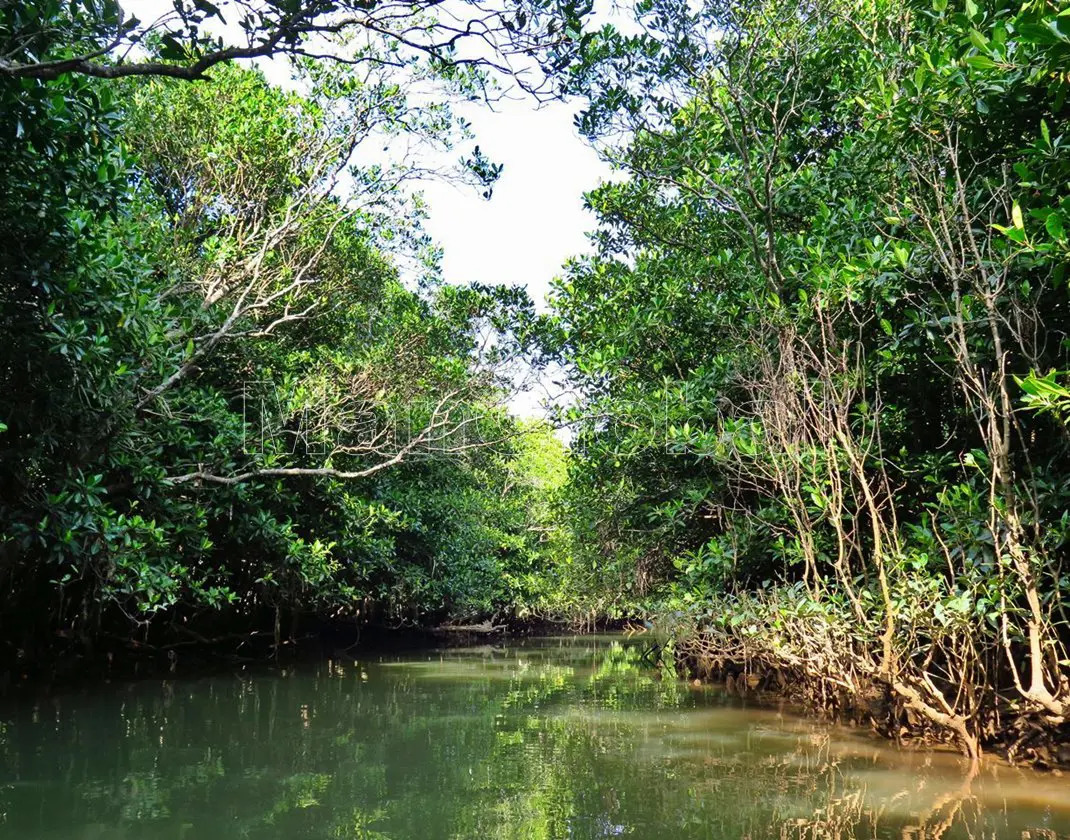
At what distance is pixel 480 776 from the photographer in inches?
A: 217

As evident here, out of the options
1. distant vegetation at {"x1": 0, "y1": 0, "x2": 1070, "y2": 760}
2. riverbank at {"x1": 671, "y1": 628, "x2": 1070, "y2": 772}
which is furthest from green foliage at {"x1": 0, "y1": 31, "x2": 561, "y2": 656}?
riverbank at {"x1": 671, "y1": 628, "x2": 1070, "y2": 772}

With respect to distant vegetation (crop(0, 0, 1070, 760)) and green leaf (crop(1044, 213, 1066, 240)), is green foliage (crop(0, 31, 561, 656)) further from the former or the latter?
green leaf (crop(1044, 213, 1066, 240))

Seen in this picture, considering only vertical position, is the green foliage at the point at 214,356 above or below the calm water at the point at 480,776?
above

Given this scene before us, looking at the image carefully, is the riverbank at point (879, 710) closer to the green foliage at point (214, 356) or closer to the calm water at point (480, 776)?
the calm water at point (480, 776)

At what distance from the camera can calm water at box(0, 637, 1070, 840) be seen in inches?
170

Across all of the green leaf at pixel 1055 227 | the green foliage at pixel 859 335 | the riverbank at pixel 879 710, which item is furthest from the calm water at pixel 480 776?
the green leaf at pixel 1055 227

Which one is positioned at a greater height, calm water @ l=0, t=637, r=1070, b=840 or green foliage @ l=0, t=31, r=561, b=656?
green foliage @ l=0, t=31, r=561, b=656

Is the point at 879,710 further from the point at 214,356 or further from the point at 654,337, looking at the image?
the point at 214,356

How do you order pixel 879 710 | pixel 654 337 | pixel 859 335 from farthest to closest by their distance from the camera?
pixel 654 337 < pixel 879 710 < pixel 859 335

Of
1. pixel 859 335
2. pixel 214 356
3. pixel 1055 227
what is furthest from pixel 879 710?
pixel 214 356

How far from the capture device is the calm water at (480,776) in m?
4.32

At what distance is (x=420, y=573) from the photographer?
17.2 metres

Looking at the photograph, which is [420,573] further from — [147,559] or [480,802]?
[480,802]

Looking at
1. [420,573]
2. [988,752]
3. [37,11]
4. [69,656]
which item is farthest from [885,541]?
[420,573]
